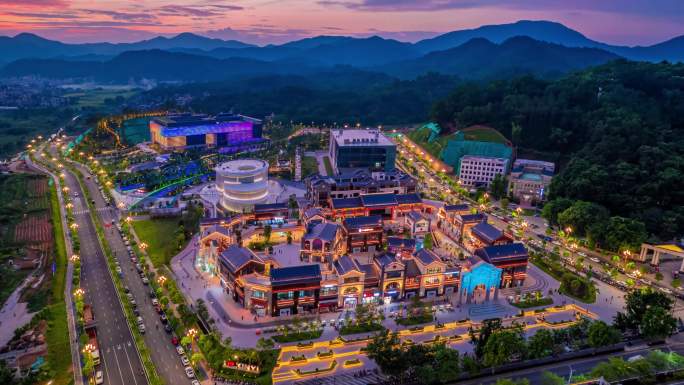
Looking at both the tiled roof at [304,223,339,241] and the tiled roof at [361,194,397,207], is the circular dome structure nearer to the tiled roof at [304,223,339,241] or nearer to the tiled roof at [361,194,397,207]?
the tiled roof at [304,223,339,241]

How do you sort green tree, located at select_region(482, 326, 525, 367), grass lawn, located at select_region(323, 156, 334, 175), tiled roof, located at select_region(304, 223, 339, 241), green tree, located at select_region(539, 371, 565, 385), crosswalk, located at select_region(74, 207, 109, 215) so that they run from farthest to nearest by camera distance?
1. grass lawn, located at select_region(323, 156, 334, 175)
2. crosswalk, located at select_region(74, 207, 109, 215)
3. tiled roof, located at select_region(304, 223, 339, 241)
4. green tree, located at select_region(482, 326, 525, 367)
5. green tree, located at select_region(539, 371, 565, 385)

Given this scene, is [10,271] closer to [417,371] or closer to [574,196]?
[417,371]

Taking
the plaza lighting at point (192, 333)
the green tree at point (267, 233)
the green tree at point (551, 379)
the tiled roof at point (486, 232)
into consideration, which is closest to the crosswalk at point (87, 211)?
the green tree at point (267, 233)

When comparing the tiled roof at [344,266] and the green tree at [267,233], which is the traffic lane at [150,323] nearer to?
the green tree at [267,233]

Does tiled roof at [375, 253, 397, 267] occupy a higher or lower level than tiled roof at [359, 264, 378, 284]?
higher

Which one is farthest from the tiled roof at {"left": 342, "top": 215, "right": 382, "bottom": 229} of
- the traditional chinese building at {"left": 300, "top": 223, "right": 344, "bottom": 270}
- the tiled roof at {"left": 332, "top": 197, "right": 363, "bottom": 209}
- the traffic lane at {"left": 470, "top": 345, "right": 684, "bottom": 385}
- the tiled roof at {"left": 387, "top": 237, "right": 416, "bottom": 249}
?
the traffic lane at {"left": 470, "top": 345, "right": 684, "bottom": 385}
